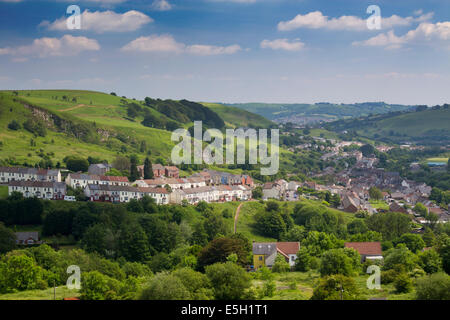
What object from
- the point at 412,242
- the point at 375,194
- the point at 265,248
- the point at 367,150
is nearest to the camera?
the point at 265,248

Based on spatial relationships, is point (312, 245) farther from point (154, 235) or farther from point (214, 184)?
point (214, 184)

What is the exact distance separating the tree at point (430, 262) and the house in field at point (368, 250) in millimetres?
7365

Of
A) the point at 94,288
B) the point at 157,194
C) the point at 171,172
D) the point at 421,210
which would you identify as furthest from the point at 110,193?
the point at 421,210

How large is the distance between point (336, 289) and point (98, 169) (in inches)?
2440

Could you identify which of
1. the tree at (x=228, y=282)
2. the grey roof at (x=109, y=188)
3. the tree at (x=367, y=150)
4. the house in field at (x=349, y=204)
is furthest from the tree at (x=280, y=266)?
the tree at (x=367, y=150)

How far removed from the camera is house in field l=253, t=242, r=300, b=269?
170 ft

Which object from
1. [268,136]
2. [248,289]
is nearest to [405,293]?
[248,289]

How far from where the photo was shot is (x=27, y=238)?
5975 centimetres

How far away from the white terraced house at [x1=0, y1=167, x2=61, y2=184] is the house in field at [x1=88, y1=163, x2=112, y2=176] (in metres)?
8.10

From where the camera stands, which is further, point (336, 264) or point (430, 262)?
point (430, 262)

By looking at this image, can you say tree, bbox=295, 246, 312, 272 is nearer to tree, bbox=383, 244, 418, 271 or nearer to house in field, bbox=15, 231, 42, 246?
tree, bbox=383, 244, 418, 271

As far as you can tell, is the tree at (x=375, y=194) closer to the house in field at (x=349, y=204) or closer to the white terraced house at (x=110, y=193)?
the house in field at (x=349, y=204)

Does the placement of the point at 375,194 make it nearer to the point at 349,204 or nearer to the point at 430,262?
the point at 349,204

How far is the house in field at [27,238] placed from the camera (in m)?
59.2
